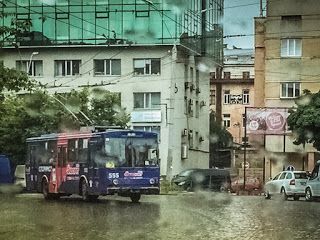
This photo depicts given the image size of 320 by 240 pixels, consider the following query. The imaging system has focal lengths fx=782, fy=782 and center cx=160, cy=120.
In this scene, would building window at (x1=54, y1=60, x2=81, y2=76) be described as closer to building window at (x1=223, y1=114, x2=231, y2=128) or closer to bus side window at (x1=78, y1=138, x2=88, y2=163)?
building window at (x1=223, y1=114, x2=231, y2=128)

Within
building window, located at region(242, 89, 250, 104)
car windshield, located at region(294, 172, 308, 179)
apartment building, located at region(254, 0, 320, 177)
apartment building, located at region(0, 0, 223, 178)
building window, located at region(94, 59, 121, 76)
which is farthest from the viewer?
building window, located at region(242, 89, 250, 104)

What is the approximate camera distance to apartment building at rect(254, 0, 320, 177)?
41.6 metres

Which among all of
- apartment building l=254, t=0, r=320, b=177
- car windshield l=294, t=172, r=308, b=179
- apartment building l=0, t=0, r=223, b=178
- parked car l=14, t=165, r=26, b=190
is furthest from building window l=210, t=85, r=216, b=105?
car windshield l=294, t=172, r=308, b=179

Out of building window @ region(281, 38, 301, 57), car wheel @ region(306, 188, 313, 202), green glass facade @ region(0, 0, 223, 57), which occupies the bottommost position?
car wheel @ region(306, 188, 313, 202)

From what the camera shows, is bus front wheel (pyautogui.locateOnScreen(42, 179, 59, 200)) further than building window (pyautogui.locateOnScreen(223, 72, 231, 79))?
No

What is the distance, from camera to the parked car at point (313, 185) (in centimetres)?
2708

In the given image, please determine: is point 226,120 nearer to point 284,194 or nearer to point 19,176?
point 19,176

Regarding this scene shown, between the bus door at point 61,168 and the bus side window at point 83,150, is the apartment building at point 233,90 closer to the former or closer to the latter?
the bus door at point 61,168

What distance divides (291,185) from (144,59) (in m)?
16.7

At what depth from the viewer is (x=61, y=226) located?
1456 centimetres

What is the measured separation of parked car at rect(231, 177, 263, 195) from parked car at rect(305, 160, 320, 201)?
33.5ft

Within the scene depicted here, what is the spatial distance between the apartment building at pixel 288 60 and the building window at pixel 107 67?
8251mm

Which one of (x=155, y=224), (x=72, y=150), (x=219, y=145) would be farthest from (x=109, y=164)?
(x=219, y=145)

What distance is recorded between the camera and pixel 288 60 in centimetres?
4253
